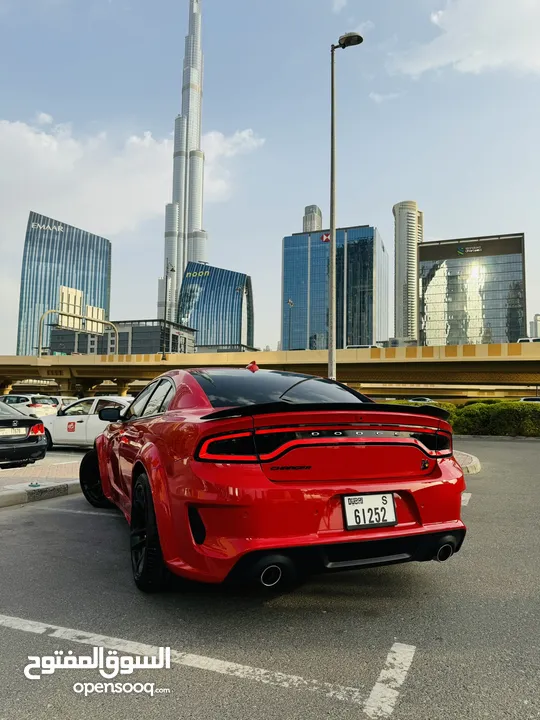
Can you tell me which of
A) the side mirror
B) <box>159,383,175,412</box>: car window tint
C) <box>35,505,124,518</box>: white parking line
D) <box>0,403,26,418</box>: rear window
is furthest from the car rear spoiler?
<box>0,403,26,418</box>: rear window

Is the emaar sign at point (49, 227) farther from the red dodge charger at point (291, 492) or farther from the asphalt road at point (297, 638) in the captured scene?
the red dodge charger at point (291, 492)

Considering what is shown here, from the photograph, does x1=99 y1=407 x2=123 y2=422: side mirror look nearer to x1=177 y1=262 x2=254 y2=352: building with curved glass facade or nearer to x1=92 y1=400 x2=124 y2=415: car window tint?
x1=92 y1=400 x2=124 y2=415: car window tint

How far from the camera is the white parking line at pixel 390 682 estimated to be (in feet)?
7.26

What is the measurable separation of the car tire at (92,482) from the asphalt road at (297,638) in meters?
1.81

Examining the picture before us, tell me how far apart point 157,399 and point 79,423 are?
30.9 ft

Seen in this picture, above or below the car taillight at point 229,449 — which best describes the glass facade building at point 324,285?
above

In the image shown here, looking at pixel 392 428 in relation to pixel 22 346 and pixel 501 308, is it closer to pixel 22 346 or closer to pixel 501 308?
pixel 501 308

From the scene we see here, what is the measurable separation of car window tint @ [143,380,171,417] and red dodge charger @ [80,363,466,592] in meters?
0.74

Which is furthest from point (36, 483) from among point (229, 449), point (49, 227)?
point (49, 227)

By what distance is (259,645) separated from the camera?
9.21 feet

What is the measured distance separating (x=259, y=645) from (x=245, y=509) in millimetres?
677

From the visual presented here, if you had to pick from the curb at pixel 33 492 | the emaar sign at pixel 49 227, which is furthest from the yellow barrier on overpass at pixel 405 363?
the emaar sign at pixel 49 227

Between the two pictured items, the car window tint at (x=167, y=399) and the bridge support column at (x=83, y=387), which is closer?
the car window tint at (x=167, y=399)

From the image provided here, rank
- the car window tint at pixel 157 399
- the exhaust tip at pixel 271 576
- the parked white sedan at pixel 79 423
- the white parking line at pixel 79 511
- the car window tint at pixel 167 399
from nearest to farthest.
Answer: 1. the exhaust tip at pixel 271 576
2. the car window tint at pixel 167 399
3. the car window tint at pixel 157 399
4. the white parking line at pixel 79 511
5. the parked white sedan at pixel 79 423
